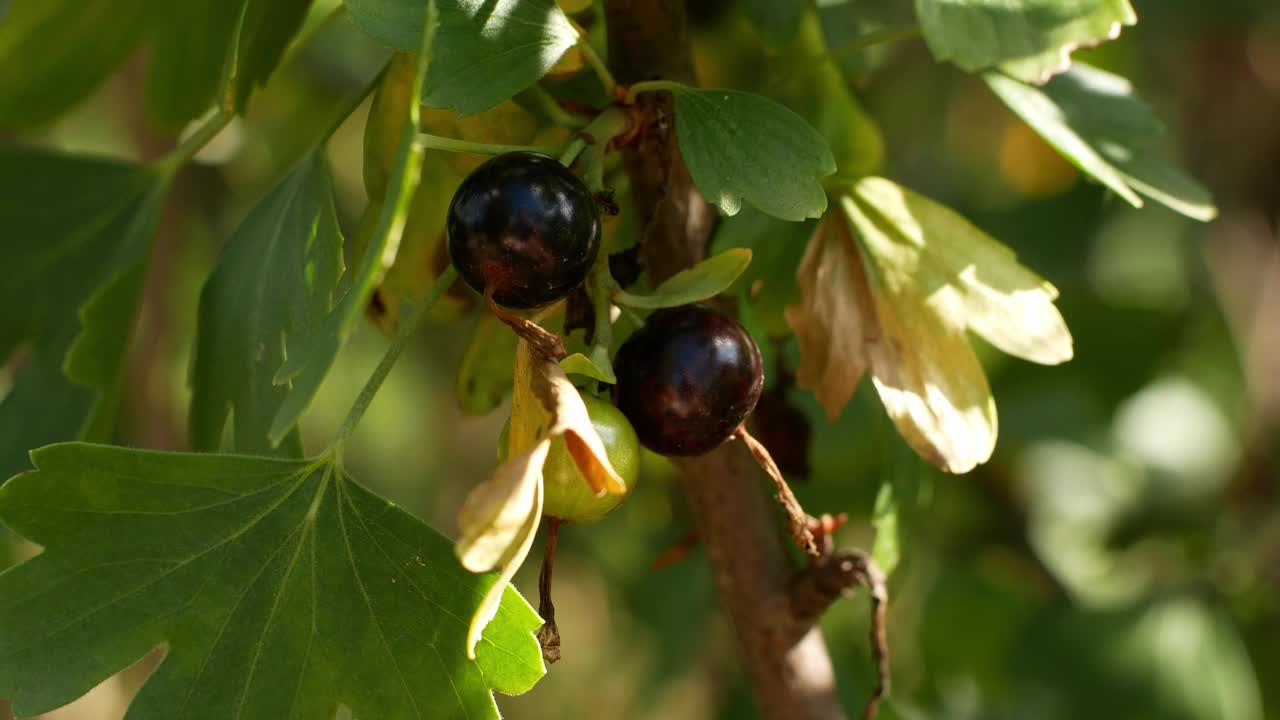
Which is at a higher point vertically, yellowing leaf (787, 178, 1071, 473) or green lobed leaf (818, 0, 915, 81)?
green lobed leaf (818, 0, 915, 81)

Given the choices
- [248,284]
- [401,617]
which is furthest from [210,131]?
[401,617]

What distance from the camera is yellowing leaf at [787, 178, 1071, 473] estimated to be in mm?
613

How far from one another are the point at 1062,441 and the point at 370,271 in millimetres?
1145

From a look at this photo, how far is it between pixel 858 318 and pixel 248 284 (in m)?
0.34

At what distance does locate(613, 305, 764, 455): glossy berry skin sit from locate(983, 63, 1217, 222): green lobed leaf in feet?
0.75

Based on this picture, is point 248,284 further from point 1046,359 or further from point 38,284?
point 1046,359

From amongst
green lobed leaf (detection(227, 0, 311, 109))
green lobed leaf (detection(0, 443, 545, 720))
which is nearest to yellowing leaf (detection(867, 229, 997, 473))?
green lobed leaf (detection(0, 443, 545, 720))

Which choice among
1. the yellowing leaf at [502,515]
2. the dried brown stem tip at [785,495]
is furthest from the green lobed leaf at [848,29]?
the yellowing leaf at [502,515]

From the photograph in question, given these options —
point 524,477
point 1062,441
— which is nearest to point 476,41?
point 524,477

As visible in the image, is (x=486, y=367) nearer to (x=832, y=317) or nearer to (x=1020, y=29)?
(x=832, y=317)

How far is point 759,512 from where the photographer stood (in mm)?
736

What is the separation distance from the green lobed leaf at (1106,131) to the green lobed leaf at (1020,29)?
8cm

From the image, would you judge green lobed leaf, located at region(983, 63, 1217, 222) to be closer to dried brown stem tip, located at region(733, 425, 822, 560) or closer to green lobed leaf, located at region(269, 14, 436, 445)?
dried brown stem tip, located at region(733, 425, 822, 560)

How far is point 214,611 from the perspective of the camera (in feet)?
1.89
